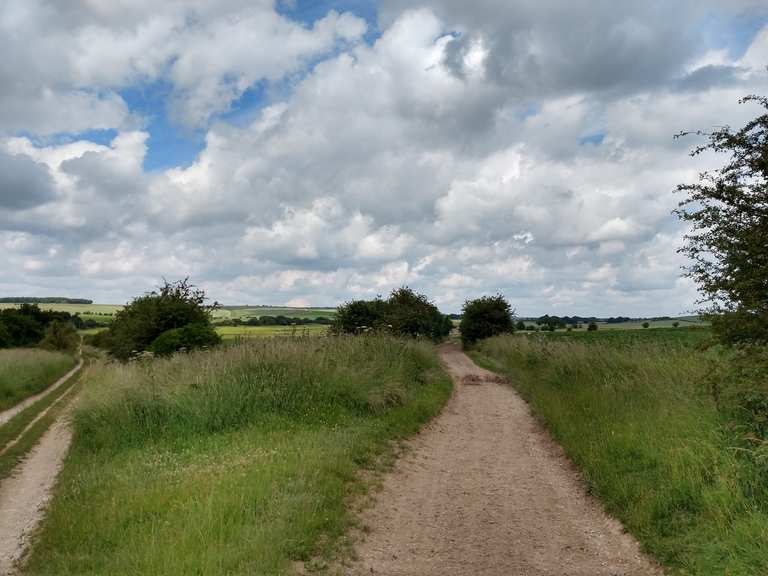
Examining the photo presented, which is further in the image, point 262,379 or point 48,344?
point 48,344

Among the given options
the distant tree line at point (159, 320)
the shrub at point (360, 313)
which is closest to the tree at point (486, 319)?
the shrub at point (360, 313)

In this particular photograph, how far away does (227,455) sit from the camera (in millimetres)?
10094

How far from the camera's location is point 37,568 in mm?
6723

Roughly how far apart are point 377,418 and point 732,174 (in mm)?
8529

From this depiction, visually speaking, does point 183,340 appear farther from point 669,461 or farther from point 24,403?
point 669,461

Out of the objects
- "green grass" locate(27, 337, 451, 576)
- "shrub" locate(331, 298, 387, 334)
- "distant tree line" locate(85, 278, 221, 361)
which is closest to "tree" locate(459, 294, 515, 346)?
"shrub" locate(331, 298, 387, 334)

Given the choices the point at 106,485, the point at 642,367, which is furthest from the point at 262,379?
the point at 642,367

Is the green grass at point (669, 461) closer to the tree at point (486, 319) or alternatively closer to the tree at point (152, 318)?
the tree at point (152, 318)

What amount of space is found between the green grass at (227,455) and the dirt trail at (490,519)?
65cm

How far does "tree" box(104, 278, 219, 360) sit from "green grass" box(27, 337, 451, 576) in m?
11.6

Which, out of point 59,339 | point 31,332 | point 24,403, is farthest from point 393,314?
point 31,332

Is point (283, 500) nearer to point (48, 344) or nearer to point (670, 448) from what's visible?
point (670, 448)

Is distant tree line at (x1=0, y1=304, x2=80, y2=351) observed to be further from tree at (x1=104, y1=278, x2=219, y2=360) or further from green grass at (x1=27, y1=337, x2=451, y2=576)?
green grass at (x1=27, y1=337, x2=451, y2=576)

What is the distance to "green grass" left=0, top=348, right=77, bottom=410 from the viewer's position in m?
25.3
